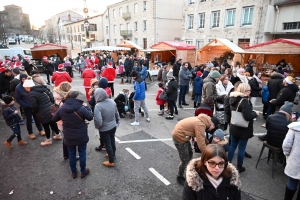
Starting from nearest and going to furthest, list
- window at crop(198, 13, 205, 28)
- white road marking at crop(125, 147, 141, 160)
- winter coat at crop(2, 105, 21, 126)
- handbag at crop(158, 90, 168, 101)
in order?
white road marking at crop(125, 147, 141, 160) < winter coat at crop(2, 105, 21, 126) < handbag at crop(158, 90, 168, 101) < window at crop(198, 13, 205, 28)

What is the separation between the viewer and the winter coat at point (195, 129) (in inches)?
114

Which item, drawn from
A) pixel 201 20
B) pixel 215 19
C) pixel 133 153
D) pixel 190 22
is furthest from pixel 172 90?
pixel 190 22

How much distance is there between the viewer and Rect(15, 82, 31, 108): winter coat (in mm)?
5020

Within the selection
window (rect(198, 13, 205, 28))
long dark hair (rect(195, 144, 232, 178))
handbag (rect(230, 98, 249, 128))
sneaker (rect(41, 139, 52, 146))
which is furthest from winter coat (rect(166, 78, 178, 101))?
window (rect(198, 13, 205, 28))

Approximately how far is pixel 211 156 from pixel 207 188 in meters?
0.32

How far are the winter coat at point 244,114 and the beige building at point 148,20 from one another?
82.9 ft

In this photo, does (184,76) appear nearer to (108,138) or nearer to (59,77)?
(108,138)

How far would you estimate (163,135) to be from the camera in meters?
5.57

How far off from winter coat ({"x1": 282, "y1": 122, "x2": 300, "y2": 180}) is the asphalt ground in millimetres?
823

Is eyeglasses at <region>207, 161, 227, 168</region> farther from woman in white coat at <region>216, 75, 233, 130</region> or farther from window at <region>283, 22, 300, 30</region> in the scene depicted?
window at <region>283, 22, 300, 30</region>

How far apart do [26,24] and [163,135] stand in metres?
87.8

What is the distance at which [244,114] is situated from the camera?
3424 millimetres

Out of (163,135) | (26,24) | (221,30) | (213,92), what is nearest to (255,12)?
(221,30)

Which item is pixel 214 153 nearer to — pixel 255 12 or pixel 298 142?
pixel 298 142
